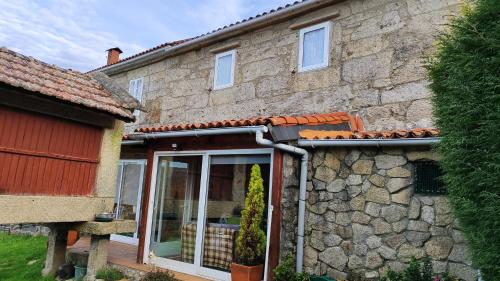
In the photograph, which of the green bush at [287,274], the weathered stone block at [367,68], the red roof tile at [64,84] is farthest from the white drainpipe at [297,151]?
the weathered stone block at [367,68]

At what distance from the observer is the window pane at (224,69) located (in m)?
10.0

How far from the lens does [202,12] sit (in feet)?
47.7

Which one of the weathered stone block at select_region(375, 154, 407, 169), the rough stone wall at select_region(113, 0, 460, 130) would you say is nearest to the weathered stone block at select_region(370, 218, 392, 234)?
the weathered stone block at select_region(375, 154, 407, 169)

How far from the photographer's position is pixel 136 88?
12586mm

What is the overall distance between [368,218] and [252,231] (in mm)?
1803

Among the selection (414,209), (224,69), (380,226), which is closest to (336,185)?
(380,226)

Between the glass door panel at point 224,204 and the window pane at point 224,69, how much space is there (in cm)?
370

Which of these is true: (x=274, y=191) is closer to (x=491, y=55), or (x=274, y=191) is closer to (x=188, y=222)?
(x=188, y=222)

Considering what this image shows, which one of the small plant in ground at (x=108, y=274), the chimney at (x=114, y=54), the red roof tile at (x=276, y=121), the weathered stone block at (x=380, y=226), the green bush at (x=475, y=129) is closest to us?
the green bush at (x=475, y=129)

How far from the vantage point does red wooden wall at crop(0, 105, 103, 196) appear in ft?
18.2

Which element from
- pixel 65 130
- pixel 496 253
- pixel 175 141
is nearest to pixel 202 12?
pixel 175 141

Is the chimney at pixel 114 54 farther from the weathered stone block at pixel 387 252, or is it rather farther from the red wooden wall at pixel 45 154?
the weathered stone block at pixel 387 252

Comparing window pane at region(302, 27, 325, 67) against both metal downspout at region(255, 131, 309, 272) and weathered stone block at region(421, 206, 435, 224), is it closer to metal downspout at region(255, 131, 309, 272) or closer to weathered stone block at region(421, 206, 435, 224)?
metal downspout at region(255, 131, 309, 272)

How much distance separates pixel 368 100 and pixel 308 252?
339 cm
